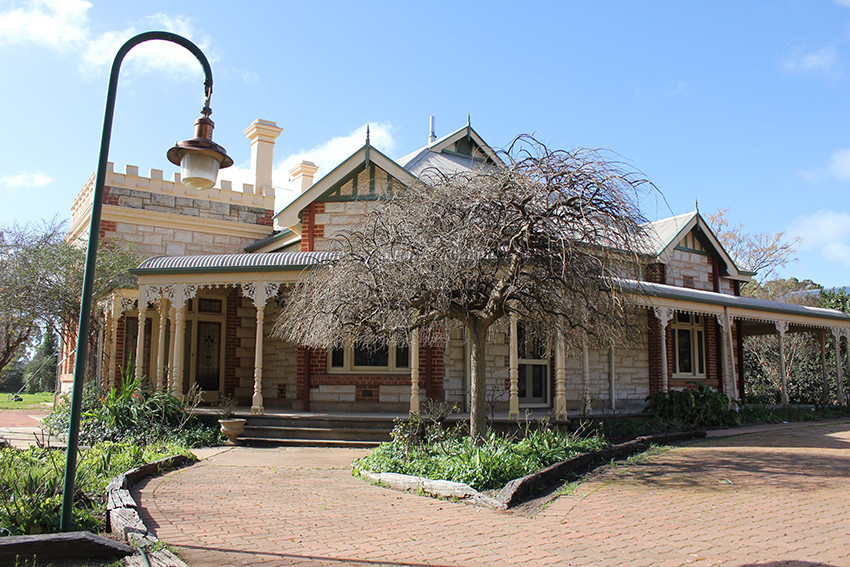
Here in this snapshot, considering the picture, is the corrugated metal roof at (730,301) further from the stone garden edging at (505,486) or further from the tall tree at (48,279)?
the tall tree at (48,279)

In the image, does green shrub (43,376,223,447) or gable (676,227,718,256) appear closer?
green shrub (43,376,223,447)

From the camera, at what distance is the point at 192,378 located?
16250mm

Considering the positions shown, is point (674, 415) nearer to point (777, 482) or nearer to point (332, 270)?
point (777, 482)

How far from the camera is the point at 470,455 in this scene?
8281 millimetres

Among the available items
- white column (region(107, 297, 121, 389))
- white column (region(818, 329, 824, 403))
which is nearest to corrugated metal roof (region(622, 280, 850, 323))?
white column (region(818, 329, 824, 403))

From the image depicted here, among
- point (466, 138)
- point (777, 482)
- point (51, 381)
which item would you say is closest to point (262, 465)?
point (777, 482)

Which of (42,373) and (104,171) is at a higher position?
(104,171)

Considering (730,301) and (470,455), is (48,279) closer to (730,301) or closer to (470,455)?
(470,455)

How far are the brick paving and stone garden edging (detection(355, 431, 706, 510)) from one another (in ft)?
0.59

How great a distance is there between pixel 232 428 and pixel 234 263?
323 cm

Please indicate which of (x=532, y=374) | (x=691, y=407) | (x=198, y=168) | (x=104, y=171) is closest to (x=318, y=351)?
(x=532, y=374)

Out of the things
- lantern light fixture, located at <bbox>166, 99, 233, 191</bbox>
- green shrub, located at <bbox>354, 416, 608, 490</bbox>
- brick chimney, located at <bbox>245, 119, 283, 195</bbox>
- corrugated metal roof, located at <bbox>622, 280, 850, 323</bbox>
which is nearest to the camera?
lantern light fixture, located at <bbox>166, 99, 233, 191</bbox>

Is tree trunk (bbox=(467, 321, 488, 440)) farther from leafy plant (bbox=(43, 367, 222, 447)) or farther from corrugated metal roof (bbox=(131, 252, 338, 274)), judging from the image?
leafy plant (bbox=(43, 367, 222, 447))

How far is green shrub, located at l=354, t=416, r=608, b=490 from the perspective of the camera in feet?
25.4
